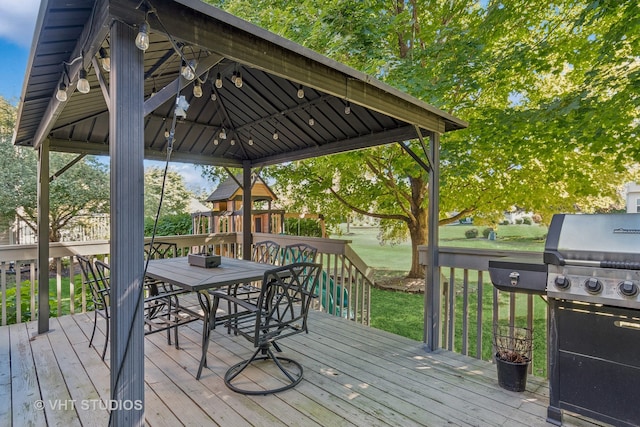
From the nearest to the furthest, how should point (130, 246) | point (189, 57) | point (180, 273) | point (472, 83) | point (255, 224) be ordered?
point (130, 246) < point (189, 57) < point (180, 273) < point (472, 83) < point (255, 224)

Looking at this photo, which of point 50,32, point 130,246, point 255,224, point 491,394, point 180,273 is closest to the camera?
point 130,246

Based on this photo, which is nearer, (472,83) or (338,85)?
(338,85)

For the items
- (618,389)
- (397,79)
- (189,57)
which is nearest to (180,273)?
(189,57)

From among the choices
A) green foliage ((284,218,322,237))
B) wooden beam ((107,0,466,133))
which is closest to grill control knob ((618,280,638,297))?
wooden beam ((107,0,466,133))

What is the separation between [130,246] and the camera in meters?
1.67

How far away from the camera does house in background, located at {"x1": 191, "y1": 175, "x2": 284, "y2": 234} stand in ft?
27.7

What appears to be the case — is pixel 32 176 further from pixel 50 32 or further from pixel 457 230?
pixel 457 230

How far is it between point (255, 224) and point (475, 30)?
21.6 ft

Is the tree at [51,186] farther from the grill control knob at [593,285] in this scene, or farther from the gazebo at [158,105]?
the grill control knob at [593,285]

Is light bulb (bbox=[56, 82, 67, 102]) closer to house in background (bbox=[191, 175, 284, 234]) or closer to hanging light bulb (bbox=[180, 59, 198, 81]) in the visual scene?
hanging light bulb (bbox=[180, 59, 198, 81])

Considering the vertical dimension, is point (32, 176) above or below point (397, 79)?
below

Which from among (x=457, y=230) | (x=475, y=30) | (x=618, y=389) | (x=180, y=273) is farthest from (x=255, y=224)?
(x=457, y=230)

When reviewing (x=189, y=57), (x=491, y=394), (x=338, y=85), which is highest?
(x=189, y=57)

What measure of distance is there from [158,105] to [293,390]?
7.31ft
